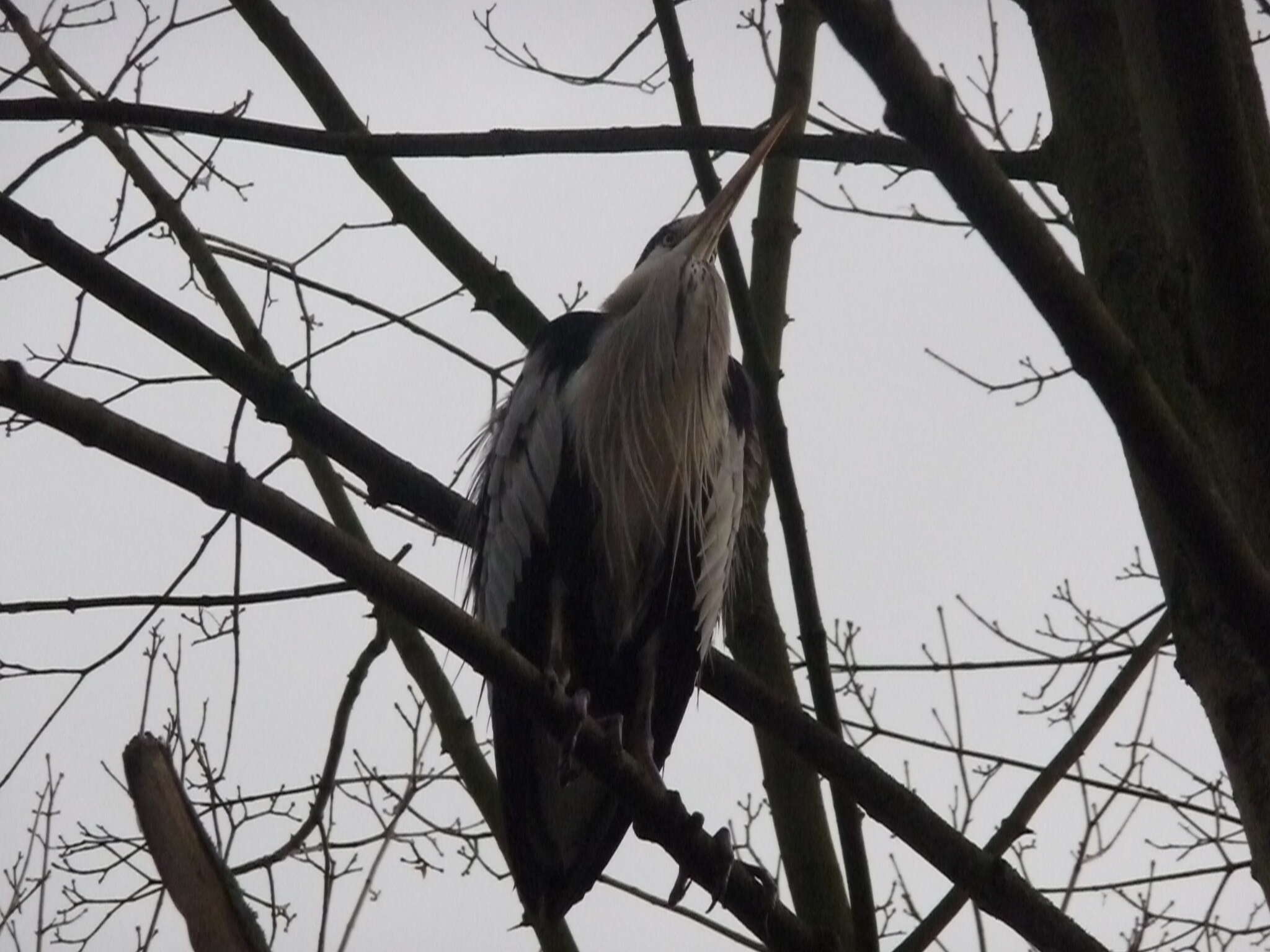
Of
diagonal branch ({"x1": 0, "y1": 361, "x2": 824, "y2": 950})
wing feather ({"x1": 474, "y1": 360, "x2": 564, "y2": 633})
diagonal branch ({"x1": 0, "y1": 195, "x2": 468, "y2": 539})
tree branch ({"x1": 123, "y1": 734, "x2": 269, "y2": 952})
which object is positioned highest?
wing feather ({"x1": 474, "y1": 360, "x2": 564, "y2": 633})

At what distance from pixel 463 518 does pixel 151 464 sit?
113cm

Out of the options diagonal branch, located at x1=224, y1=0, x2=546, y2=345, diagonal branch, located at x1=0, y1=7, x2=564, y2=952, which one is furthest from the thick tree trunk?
diagonal branch, located at x1=0, y1=7, x2=564, y2=952

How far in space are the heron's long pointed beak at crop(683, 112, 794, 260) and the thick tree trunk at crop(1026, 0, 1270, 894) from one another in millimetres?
614

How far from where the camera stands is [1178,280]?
1.83 metres

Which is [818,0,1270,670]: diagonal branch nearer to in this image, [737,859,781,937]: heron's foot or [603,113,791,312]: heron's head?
[737,859,781,937]: heron's foot

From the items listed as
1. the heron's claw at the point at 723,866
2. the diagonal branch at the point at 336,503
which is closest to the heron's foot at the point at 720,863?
the heron's claw at the point at 723,866

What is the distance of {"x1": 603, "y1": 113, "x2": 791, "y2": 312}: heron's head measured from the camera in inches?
125

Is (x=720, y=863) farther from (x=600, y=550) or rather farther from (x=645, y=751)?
(x=600, y=550)

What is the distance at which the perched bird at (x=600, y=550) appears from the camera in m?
3.16

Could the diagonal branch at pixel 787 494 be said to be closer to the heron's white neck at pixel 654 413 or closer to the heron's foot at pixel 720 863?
the heron's foot at pixel 720 863

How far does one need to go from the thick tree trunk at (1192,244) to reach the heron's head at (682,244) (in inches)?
31.4

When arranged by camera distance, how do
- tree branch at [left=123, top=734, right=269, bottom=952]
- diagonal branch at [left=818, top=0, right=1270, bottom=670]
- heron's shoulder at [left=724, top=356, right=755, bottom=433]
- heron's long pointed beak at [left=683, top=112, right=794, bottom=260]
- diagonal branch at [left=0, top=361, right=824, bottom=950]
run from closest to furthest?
1. diagonal branch at [left=818, top=0, right=1270, bottom=670]
2. diagonal branch at [left=0, top=361, right=824, bottom=950]
3. tree branch at [left=123, top=734, right=269, bottom=952]
4. heron's long pointed beak at [left=683, top=112, right=794, bottom=260]
5. heron's shoulder at [left=724, top=356, right=755, bottom=433]

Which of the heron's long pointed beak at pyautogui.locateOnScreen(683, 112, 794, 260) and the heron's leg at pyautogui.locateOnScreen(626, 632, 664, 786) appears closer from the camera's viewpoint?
the heron's long pointed beak at pyautogui.locateOnScreen(683, 112, 794, 260)

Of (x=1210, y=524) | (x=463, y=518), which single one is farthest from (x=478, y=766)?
(x=1210, y=524)
